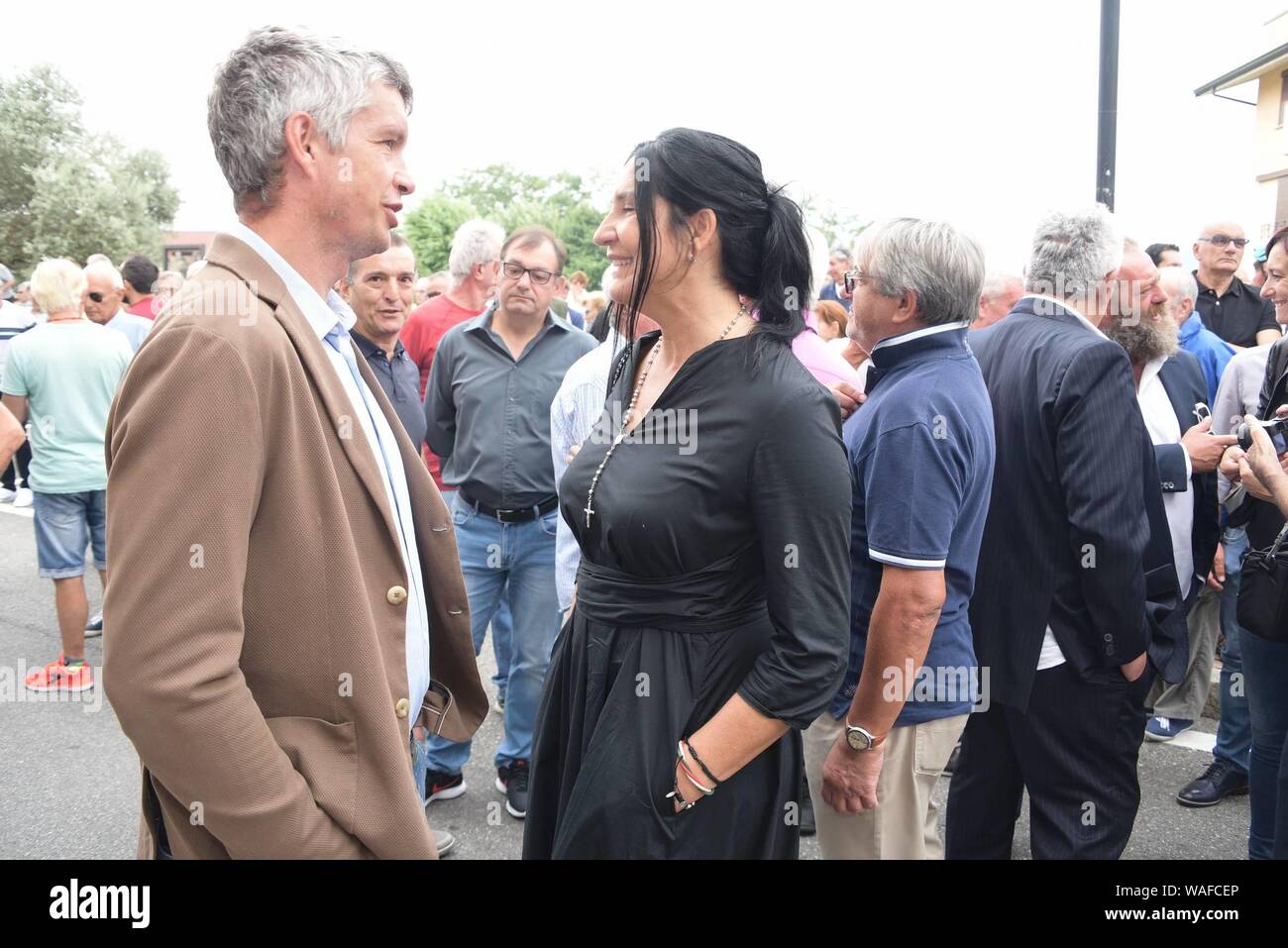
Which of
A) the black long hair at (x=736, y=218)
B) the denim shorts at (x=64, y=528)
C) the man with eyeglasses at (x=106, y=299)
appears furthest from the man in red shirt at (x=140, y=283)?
the black long hair at (x=736, y=218)

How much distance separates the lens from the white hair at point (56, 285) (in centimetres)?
546

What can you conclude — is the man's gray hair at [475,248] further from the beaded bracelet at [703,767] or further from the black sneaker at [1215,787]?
the black sneaker at [1215,787]

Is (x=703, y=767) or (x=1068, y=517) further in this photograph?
(x=1068, y=517)

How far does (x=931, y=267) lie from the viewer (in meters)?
2.49

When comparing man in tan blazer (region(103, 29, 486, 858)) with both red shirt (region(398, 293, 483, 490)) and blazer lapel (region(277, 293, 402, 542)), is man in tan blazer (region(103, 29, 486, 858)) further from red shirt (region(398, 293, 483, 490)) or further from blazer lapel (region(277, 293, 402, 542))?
red shirt (region(398, 293, 483, 490))

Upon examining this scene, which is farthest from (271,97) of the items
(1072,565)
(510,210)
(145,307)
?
(510,210)

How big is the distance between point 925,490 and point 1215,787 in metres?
2.80

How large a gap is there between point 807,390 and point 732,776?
29.6 inches

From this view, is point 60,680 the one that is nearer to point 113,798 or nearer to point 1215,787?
point 113,798

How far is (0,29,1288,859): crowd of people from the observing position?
4.44 ft

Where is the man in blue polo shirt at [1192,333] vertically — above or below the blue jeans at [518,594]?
Answer: above

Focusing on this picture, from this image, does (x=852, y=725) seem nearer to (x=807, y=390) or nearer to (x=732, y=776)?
(x=732, y=776)

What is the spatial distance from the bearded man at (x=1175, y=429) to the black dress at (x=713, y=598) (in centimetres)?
204

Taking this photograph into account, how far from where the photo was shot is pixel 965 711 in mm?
2527
